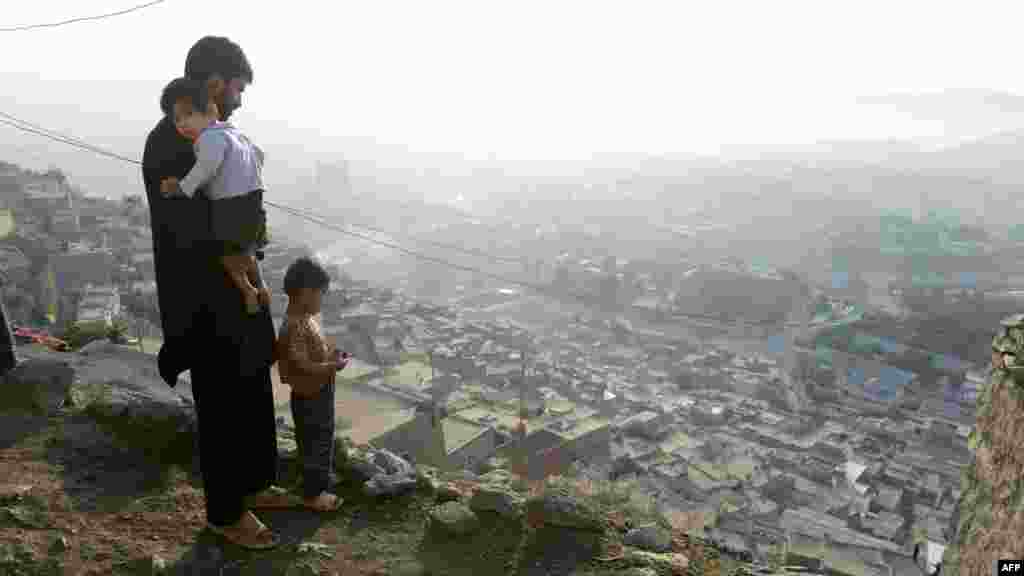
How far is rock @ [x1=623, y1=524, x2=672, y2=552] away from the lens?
116 inches

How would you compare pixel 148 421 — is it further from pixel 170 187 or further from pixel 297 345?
pixel 170 187

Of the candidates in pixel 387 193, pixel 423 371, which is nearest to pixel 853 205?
pixel 387 193

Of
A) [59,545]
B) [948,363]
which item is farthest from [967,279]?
[59,545]

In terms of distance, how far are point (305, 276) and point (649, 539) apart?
1931 mm

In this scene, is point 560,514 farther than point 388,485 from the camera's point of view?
No

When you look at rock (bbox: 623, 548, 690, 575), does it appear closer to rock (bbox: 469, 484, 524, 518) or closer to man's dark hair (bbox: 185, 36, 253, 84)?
rock (bbox: 469, 484, 524, 518)

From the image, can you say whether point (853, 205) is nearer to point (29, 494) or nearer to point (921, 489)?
point (921, 489)

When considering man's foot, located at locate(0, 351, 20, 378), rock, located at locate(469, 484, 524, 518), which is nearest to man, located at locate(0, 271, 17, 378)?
man's foot, located at locate(0, 351, 20, 378)

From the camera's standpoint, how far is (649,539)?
2.96 metres

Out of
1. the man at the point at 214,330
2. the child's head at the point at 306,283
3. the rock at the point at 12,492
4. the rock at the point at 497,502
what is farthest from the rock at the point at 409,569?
the rock at the point at 12,492

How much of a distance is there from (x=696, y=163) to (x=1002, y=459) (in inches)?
3339

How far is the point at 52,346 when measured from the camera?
16.9 ft

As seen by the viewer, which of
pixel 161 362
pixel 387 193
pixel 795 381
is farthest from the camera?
pixel 387 193

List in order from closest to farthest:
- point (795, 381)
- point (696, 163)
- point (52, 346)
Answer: point (52, 346) → point (795, 381) → point (696, 163)
